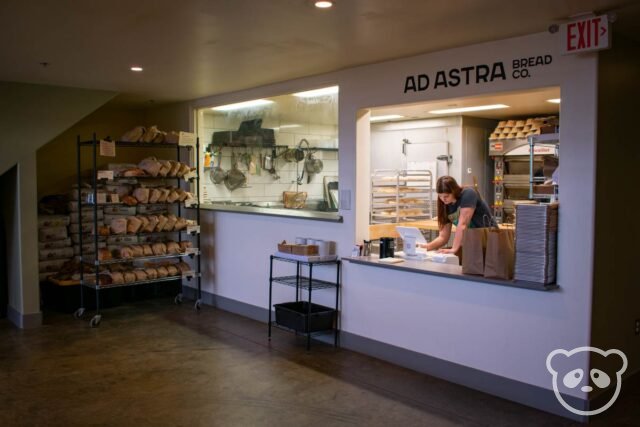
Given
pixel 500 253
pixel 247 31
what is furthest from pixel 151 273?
pixel 500 253

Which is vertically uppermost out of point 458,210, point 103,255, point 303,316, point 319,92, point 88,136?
point 319,92

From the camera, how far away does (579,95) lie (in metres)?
3.61

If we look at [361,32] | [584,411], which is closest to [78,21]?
[361,32]

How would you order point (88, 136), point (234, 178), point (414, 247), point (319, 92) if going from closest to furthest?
point (414, 247) → point (319, 92) → point (234, 178) → point (88, 136)

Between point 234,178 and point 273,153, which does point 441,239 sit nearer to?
point 273,153

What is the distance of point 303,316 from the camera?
5.07m

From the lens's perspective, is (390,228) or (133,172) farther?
(133,172)

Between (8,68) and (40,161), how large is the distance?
2699 millimetres

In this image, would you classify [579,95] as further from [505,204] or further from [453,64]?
[505,204]

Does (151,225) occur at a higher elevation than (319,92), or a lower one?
lower

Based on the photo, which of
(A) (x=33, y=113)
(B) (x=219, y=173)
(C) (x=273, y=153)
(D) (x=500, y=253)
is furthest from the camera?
(B) (x=219, y=173)

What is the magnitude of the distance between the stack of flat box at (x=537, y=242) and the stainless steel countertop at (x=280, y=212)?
1847 millimetres

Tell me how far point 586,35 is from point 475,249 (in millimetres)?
1570

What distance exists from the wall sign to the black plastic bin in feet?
6.93
